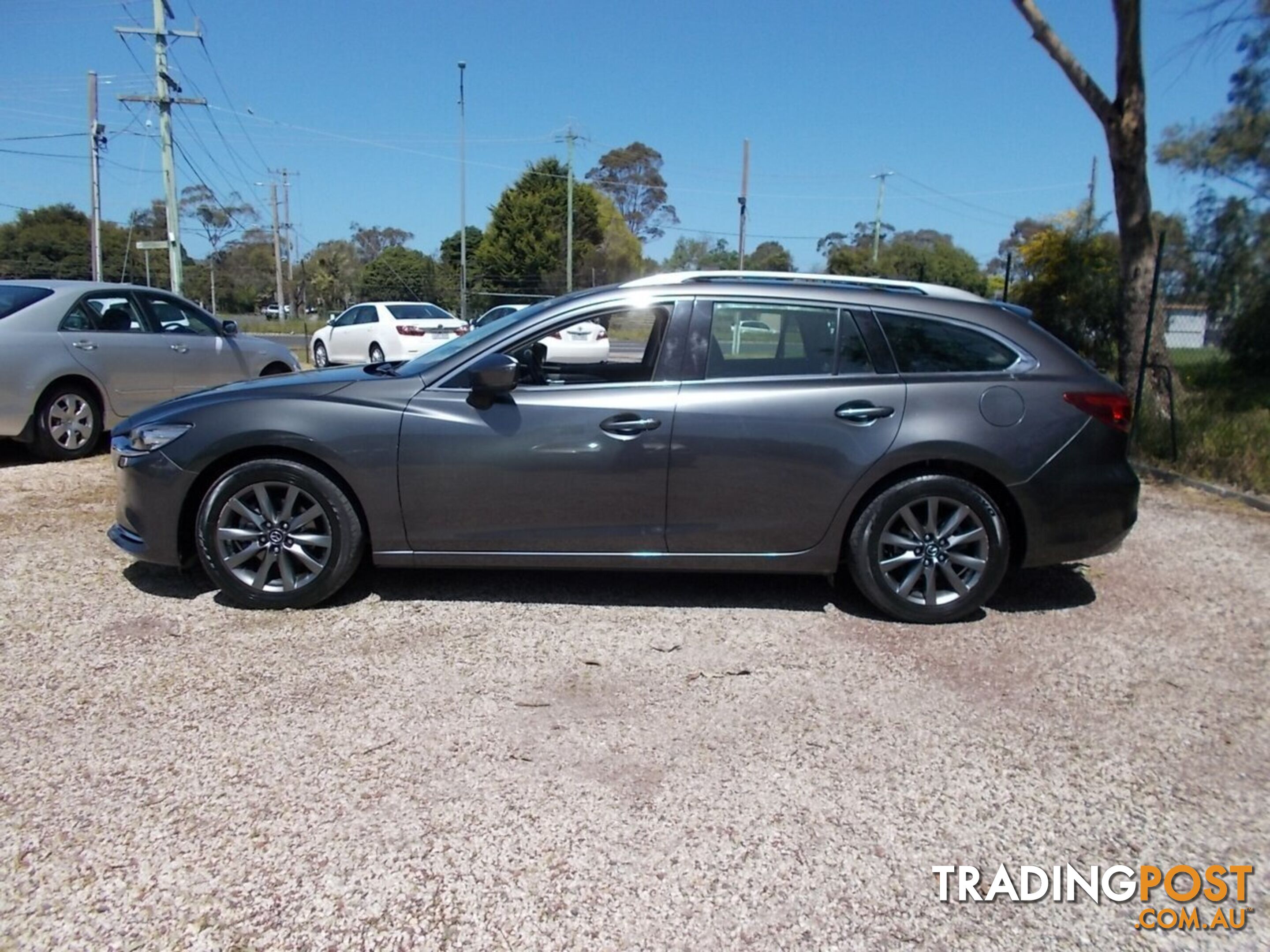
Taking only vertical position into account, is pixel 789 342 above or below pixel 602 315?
below

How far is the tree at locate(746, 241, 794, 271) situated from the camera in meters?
63.5

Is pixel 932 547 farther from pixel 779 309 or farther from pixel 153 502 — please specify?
pixel 153 502

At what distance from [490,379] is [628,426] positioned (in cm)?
66

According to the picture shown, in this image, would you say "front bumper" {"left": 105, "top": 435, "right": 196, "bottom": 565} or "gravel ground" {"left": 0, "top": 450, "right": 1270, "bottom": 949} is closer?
"gravel ground" {"left": 0, "top": 450, "right": 1270, "bottom": 949}

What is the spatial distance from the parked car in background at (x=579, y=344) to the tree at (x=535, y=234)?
155 ft

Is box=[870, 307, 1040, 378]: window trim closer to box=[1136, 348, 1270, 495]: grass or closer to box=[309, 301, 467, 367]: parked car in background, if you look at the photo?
box=[1136, 348, 1270, 495]: grass

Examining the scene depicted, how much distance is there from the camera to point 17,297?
24.9 ft

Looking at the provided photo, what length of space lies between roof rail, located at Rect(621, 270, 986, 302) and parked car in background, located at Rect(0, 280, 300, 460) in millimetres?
5690

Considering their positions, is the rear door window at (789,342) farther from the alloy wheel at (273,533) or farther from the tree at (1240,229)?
the tree at (1240,229)

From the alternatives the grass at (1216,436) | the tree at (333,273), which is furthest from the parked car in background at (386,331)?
the tree at (333,273)

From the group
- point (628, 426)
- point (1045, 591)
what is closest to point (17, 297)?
point (628, 426)

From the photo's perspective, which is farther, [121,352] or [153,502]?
[121,352]

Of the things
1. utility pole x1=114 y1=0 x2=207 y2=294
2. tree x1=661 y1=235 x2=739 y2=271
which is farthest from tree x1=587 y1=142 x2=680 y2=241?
utility pole x1=114 y1=0 x2=207 y2=294

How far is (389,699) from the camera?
11.4ft
